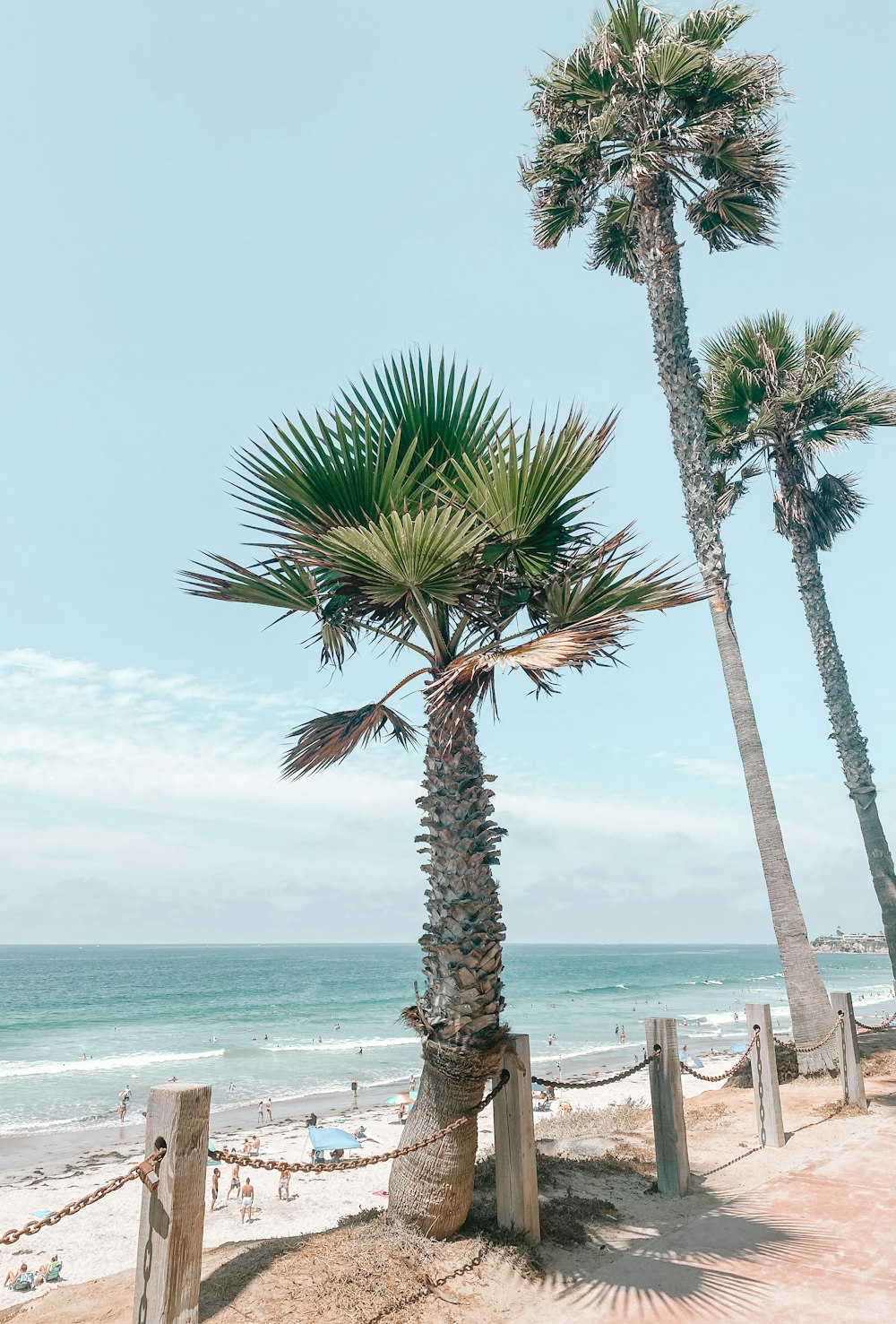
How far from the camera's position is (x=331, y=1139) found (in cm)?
2070

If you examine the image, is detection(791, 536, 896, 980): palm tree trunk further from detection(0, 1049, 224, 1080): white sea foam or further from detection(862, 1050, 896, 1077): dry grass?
detection(0, 1049, 224, 1080): white sea foam

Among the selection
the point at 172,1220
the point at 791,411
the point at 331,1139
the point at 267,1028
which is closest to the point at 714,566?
the point at 791,411

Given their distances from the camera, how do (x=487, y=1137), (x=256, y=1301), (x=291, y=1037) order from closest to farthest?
(x=256, y=1301)
(x=487, y=1137)
(x=291, y=1037)

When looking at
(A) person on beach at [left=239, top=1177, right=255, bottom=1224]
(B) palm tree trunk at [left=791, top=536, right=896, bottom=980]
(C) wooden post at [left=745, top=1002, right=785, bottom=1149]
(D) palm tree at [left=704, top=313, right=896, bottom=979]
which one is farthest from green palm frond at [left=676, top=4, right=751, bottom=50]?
(A) person on beach at [left=239, top=1177, right=255, bottom=1224]

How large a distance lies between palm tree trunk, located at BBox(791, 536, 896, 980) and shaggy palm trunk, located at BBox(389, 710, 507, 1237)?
11441 mm

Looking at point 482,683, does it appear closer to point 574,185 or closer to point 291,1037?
point 574,185

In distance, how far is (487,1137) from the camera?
2042cm

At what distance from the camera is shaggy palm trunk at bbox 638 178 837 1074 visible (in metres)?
11.5

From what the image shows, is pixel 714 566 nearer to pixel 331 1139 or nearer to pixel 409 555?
pixel 409 555

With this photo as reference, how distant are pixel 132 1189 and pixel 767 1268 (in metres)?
20.4

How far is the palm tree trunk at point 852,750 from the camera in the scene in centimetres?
1459

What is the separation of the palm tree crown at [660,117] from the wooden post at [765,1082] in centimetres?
1203

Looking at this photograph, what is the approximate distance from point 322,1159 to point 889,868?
15972 mm

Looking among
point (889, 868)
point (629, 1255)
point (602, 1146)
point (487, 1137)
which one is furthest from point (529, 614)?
point (487, 1137)
